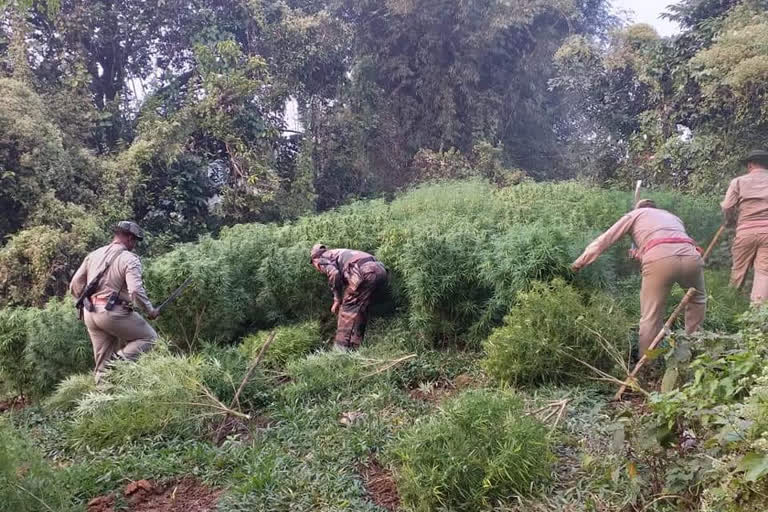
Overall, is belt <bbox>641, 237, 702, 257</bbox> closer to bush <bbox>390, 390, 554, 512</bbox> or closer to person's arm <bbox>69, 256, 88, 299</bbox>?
bush <bbox>390, 390, 554, 512</bbox>

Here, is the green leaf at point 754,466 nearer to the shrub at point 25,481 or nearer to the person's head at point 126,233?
the shrub at point 25,481

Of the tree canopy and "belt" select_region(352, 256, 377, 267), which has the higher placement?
the tree canopy

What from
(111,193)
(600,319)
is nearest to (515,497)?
(600,319)

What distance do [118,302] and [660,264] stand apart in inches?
195

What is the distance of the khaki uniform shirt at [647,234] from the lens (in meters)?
4.64

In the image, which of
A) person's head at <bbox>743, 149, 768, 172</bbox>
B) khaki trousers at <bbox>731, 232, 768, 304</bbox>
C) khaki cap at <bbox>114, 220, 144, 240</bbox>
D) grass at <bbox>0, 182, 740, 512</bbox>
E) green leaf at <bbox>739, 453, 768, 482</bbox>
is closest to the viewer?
green leaf at <bbox>739, 453, 768, 482</bbox>

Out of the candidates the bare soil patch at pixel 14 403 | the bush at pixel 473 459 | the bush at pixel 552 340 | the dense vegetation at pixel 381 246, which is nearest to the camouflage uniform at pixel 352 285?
the dense vegetation at pixel 381 246

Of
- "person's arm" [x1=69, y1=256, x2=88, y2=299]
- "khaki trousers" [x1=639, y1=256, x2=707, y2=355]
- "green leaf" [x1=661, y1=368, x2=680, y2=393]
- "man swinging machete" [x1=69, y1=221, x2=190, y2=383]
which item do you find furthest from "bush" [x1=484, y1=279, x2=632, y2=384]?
"person's arm" [x1=69, y1=256, x2=88, y2=299]

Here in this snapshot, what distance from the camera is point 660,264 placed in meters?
4.62

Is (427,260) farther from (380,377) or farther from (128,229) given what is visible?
(128,229)

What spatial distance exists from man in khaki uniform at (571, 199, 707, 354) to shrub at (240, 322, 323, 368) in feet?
9.53

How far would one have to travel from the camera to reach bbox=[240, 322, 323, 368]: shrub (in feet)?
19.2

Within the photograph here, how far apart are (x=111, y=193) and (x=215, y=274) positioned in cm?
512

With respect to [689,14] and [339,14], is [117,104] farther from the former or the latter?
[689,14]
